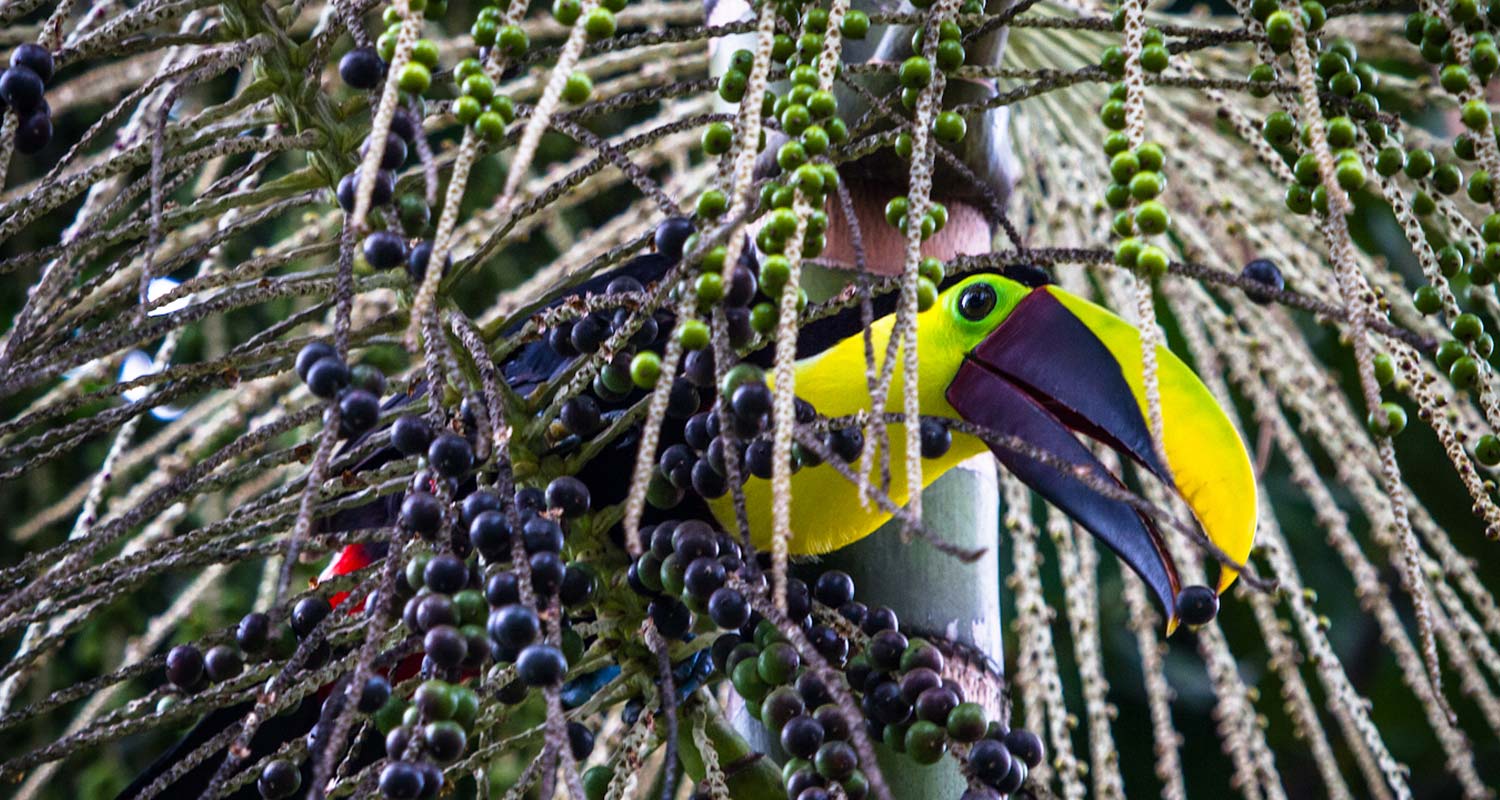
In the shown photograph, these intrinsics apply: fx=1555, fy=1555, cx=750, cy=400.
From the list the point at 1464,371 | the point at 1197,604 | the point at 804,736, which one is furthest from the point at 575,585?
the point at 1464,371

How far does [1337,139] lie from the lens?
75 centimetres

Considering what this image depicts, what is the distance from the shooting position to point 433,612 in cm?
73

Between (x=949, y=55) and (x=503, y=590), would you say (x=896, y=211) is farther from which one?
(x=503, y=590)

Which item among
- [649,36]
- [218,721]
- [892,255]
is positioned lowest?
[218,721]

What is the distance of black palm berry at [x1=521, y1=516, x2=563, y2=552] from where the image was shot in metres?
0.79

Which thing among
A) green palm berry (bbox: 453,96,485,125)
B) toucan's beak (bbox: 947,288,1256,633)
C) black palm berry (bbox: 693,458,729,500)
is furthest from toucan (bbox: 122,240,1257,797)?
green palm berry (bbox: 453,96,485,125)

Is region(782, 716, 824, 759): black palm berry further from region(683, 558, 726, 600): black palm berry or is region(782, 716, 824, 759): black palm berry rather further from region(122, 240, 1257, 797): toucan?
region(122, 240, 1257, 797): toucan

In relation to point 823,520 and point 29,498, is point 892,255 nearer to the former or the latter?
point 823,520

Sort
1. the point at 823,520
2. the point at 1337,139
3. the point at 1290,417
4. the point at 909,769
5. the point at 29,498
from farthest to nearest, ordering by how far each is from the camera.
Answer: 1. the point at 1290,417
2. the point at 29,498
3. the point at 823,520
4. the point at 909,769
5. the point at 1337,139

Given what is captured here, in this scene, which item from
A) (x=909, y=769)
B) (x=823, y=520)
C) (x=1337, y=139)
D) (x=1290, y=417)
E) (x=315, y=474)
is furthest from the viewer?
(x=1290, y=417)

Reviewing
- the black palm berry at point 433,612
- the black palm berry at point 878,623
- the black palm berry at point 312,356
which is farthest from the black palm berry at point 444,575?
the black palm berry at point 878,623

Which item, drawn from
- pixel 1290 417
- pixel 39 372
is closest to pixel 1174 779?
pixel 39 372

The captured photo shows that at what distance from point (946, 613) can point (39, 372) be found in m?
0.66

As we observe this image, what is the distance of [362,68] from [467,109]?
0.14 meters
